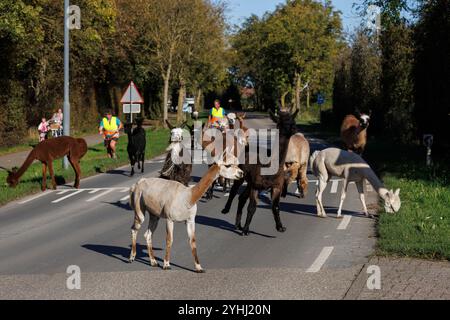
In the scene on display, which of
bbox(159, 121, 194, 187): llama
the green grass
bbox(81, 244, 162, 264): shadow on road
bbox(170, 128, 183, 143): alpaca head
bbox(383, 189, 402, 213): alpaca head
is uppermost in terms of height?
bbox(170, 128, 183, 143): alpaca head

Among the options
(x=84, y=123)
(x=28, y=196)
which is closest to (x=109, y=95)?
(x=84, y=123)

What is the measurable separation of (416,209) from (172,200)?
6363 mm

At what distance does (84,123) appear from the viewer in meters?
48.5

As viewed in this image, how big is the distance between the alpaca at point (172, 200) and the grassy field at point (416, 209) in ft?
9.25

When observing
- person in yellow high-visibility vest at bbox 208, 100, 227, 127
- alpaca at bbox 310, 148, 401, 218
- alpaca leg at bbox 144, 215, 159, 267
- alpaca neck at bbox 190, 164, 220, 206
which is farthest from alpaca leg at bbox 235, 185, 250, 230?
person in yellow high-visibility vest at bbox 208, 100, 227, 127

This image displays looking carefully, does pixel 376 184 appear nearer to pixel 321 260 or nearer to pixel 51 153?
pixel 321 260

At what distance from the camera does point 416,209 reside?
1411cm

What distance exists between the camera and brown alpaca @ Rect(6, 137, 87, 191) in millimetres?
19219

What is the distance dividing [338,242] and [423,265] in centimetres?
210

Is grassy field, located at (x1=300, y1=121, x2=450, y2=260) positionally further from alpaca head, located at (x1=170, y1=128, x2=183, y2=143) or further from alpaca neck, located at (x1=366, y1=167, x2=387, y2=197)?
alpaca head, located at (x1=170, y1=128, x2=183, y2=143)

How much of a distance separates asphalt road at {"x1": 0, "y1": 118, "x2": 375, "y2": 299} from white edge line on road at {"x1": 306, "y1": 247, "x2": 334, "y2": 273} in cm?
1

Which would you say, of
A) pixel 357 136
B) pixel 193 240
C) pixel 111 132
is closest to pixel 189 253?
pixel 193 240

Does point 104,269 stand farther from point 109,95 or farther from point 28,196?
point 109,95

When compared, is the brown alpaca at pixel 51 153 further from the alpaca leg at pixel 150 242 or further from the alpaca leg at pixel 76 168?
the alpaca leg at pixel 150 242
